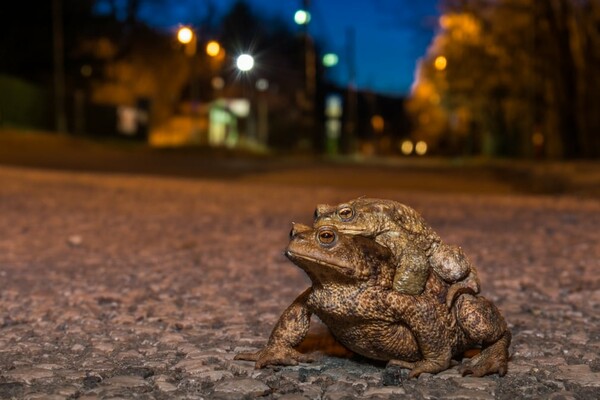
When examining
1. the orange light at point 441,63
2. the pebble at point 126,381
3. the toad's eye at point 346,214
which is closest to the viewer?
the toad's eye at point 346,214

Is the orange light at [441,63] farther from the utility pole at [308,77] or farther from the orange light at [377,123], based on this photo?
the orange light at [377,123]

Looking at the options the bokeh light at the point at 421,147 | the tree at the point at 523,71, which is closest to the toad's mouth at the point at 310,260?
the tree at the point at 523,71

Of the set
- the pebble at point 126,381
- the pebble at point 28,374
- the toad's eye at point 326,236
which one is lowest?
the pebble at point 126,381

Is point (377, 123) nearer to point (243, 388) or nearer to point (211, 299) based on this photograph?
point (211, 299)

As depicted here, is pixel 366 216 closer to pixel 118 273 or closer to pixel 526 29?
pixel 118 273

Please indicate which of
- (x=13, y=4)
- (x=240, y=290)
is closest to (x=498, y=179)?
(x=240, y=290)

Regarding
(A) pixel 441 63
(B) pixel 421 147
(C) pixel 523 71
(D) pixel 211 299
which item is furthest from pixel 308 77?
(D) pixel 211 299

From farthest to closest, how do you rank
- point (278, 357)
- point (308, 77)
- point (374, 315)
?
point (308, 77)
point (278, 357)
point (374, 315)

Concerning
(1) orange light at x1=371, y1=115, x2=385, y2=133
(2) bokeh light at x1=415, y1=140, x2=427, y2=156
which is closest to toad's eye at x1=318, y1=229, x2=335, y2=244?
(2) bokeh light at x1=415, y1=140, x2=427, y2=156
